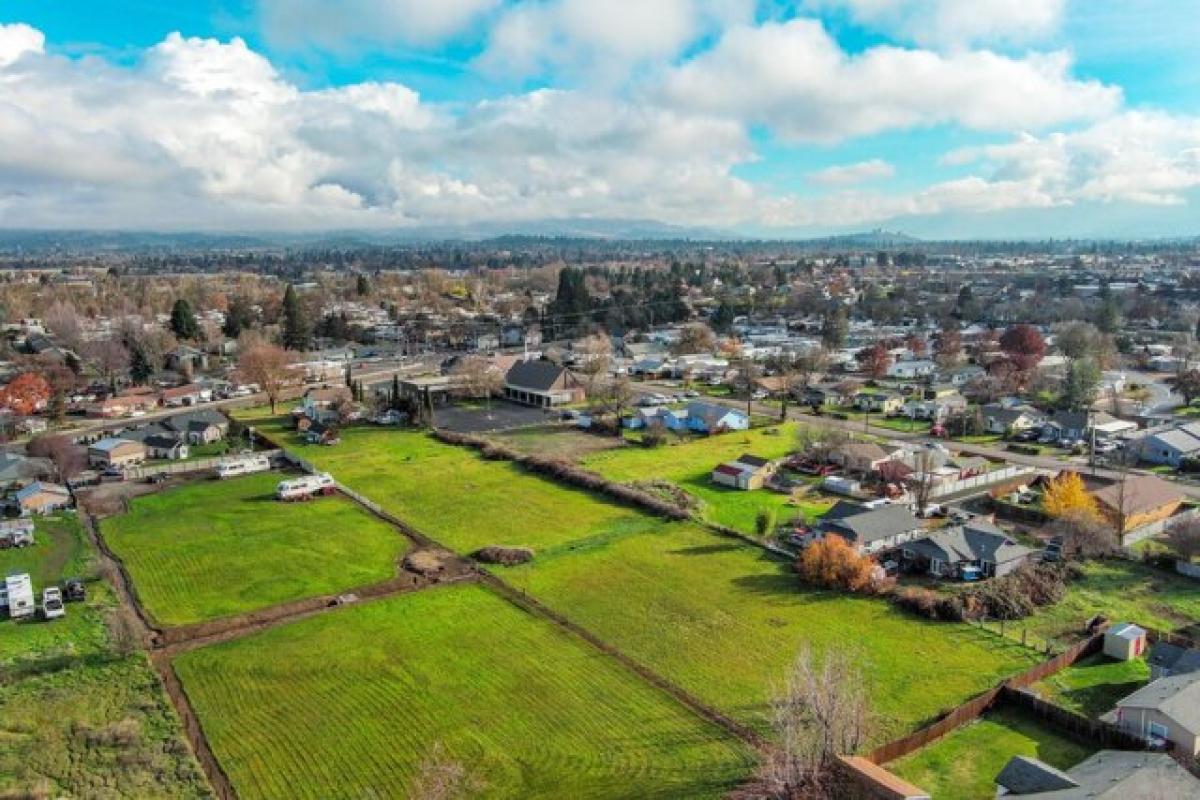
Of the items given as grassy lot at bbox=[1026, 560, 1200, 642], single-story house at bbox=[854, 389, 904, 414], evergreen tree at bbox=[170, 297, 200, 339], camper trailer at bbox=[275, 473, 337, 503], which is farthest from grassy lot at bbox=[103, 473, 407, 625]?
evergreen tree at bbox=[170, 297, 200, 339]

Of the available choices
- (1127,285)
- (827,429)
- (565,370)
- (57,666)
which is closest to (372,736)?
(57,666)

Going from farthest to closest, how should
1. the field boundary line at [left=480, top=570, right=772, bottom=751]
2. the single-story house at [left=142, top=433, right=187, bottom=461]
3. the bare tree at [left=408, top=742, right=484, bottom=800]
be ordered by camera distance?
the single-story house at [left=142, top=433, right=187, bottom=461], the field boundary line at [left=480, top=570, right=772, bottom=751], the bare tree at [left=408, top=742, right=484, bottom=800]

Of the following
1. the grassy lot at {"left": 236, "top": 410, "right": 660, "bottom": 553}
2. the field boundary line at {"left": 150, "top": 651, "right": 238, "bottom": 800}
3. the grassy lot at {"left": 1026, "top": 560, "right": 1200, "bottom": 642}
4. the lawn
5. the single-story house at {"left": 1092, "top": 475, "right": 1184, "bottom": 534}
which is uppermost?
the single-story house at {"left": 1092, "top": 475, "right": 1184, "bottom": 534}

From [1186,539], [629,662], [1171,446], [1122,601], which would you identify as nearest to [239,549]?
[629,662]

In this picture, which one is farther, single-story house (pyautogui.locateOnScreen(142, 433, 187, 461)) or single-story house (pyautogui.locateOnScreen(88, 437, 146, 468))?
single-story house (pyautogui.locateOnScreen(142, 433, 187, 461))

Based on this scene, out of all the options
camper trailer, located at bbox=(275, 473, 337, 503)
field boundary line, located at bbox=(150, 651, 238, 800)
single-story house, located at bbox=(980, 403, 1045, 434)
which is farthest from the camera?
single-story house, located at bbox=(980, 403, 1045, 434)

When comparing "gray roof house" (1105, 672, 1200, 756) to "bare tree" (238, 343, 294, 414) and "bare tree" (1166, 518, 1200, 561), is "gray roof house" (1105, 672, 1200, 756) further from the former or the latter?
"bare tree" (238, 343, 294, 414)

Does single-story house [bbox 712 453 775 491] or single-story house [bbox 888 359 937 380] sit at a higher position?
single-story house [bbox 888 359 937 380]

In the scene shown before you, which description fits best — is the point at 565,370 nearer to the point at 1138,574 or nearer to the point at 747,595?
the point at 747,595
